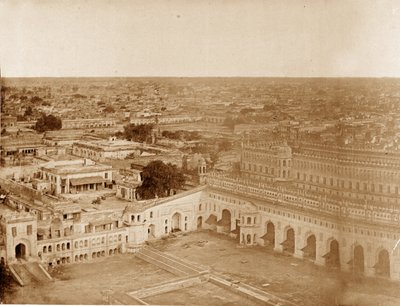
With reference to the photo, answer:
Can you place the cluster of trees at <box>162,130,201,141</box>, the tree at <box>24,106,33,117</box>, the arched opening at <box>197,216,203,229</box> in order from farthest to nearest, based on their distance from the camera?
1. the arched opening at <box>197,216,203,229</box>
2. the cluster of trees at <box>162,130,201,141</box>
3. the tree at <box>24,106,33,117</box>

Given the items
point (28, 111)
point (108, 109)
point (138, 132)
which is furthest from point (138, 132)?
point (28, 111)

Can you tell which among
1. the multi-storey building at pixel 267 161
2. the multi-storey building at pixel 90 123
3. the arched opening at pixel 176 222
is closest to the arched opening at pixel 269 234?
the multi-storey building at pixel 267 161

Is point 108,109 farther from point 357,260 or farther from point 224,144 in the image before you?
point 357,260

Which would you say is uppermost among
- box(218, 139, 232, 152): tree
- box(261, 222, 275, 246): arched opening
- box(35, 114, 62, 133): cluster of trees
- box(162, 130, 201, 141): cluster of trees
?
box(35, 114, 62, 133): cluster of trees

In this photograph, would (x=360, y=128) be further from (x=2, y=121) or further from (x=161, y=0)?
(x=2, y=121)

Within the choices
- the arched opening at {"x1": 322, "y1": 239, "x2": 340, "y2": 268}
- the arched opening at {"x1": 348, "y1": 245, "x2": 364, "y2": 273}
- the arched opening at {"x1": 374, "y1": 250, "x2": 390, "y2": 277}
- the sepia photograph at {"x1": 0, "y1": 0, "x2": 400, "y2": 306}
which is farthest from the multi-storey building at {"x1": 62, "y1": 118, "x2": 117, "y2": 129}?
the arched opening at {"x1": 374, "y1": 250, "x2": 390, "y2": 277}

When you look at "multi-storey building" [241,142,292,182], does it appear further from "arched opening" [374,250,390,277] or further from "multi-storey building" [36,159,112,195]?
"multi-storey building" [36,159,112,195]

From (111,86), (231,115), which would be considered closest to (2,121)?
(111,86)

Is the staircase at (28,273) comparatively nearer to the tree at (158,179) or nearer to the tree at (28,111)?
the tree at (158,179)
